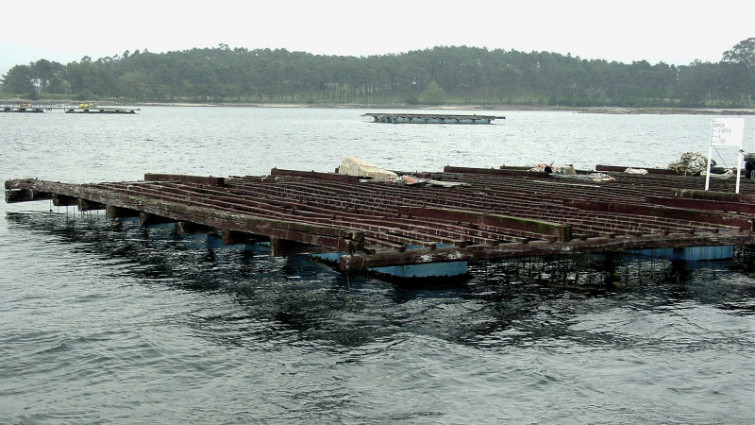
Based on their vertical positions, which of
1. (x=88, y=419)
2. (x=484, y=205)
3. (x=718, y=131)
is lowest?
(x=88, y=419)

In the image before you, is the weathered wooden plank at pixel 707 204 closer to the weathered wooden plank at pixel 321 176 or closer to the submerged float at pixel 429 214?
the submerged float at pixel 429 214

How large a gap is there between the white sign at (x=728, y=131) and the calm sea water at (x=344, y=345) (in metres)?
5.01

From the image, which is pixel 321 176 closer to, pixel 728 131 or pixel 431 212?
pixel 431 212

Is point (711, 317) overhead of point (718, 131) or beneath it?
beneath

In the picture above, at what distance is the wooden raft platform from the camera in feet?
49.0

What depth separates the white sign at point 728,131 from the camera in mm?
21688

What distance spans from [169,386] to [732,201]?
1599 centimetres

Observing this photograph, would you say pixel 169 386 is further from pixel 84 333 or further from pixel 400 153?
pixel 400 153

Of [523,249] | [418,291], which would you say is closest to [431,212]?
[418,291]

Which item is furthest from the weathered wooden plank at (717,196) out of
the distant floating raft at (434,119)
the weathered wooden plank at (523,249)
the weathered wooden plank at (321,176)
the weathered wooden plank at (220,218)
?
the distant floating raft at (434,119)

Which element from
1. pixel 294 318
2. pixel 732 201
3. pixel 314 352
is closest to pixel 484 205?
pixel 732 201

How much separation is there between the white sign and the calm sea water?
5012 mm

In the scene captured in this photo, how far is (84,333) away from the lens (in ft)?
43.0

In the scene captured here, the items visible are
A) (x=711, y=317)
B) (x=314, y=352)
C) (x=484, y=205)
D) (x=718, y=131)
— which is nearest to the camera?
(x=314, y=352)
